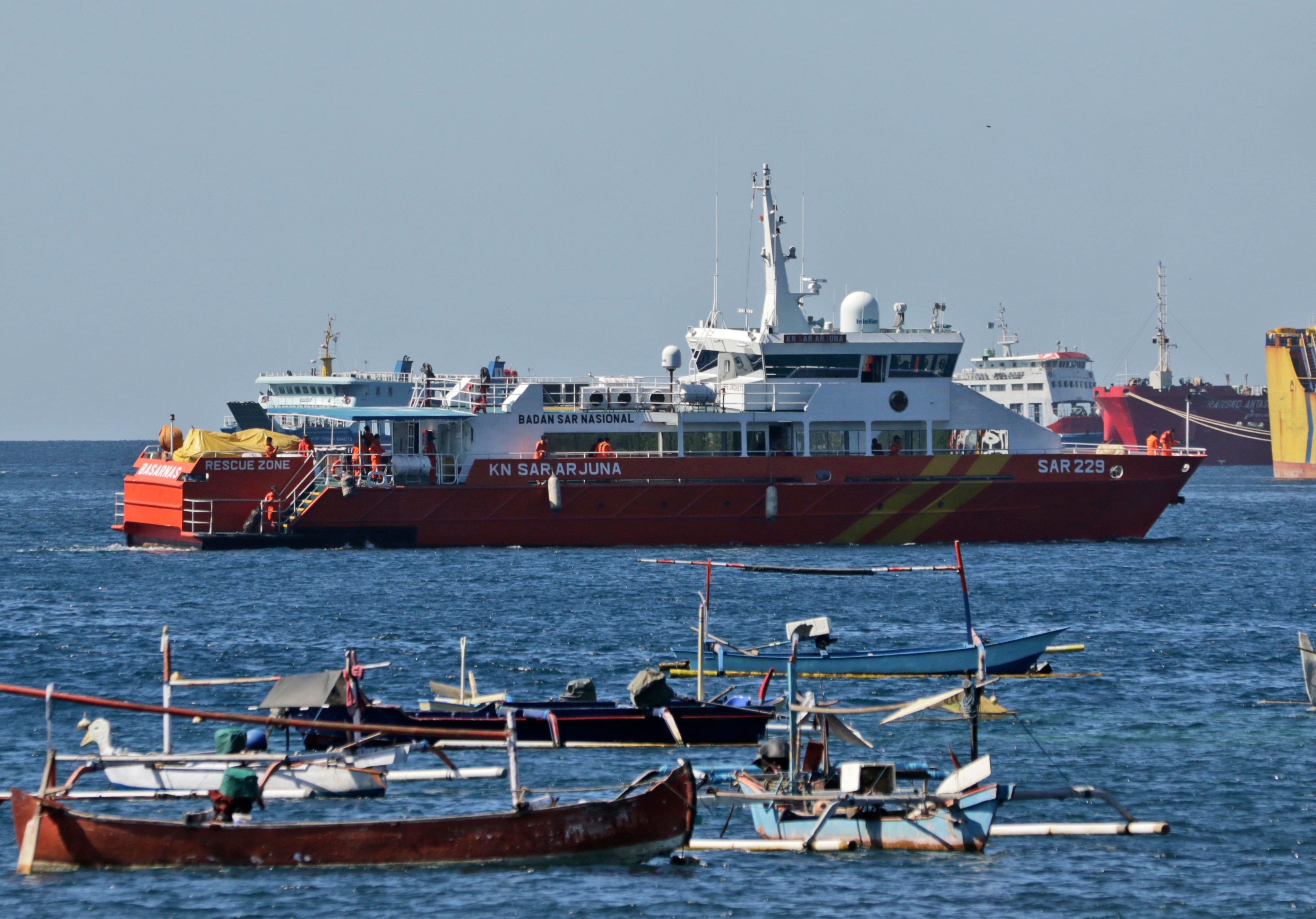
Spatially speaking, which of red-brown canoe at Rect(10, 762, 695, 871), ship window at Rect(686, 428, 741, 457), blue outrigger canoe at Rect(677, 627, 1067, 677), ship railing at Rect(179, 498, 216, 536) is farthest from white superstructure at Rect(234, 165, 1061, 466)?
red-brown canoe at Rect(10, 762, 695, 871)

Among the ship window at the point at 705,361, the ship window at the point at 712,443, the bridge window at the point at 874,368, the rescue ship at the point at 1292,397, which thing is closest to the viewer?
the ship window at the point at 712,443

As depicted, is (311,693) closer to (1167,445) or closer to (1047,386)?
(1167,445)

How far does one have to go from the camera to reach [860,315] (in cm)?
5009

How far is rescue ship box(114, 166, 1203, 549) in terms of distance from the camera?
4662cm

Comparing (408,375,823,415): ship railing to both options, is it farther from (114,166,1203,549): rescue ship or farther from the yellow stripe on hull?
the yellow stripe on hull

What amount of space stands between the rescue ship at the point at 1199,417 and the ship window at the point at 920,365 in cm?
8530

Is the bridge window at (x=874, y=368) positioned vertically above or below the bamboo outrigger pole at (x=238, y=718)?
above

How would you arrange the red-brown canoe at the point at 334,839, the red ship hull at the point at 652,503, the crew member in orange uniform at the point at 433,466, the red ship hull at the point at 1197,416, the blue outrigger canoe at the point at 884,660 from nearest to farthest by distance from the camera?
the red-brown canoe at the point at 334,839 → the blue outrigger canoe at the point at 884,660 → the red ship hull at the point at 652,503 → the crew member in orange uniform at the point at 433,466 → the red ship hull at the point at 1197,416

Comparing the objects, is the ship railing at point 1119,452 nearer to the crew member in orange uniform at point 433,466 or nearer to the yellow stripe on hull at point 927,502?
the yellow stripe on hull at point 927,502

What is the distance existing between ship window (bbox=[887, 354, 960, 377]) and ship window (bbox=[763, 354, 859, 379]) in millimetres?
1248

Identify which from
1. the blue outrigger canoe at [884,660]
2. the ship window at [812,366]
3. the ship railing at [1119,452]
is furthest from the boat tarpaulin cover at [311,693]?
the ship railing at [1119,452]

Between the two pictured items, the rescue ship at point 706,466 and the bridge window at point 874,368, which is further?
the bridge window at point 874,368

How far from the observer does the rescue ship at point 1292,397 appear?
350 feet

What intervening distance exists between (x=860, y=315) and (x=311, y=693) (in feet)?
102
